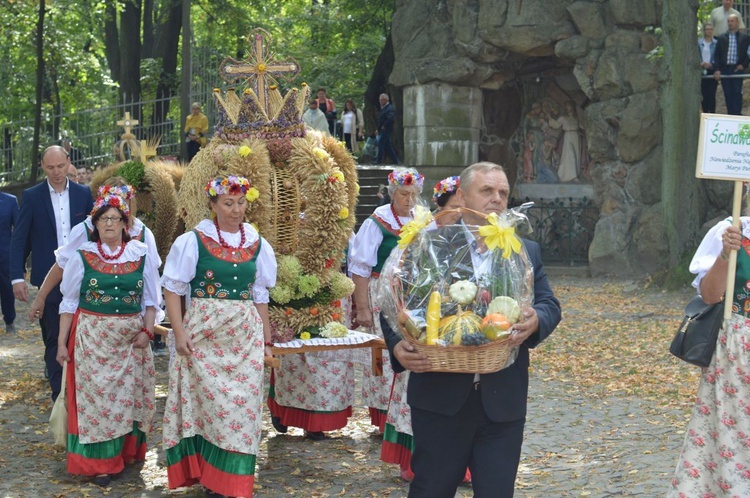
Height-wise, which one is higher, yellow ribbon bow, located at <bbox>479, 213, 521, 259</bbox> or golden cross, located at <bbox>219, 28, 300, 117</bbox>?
golden cross, located at <bbox>219, 28, 300, 117</bbox>

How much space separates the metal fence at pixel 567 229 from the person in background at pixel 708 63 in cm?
384

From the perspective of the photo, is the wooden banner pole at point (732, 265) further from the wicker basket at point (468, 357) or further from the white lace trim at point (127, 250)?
the white lace trim at point (127, 250)

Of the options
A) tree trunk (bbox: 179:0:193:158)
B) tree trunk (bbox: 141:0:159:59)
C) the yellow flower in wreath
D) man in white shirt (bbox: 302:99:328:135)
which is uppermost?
tree trunk (bbox: 141:0:159:59)

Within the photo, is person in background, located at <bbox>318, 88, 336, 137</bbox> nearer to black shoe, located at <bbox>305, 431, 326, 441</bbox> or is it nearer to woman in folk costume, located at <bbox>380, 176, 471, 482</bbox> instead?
black shoe, located at <bbox>305, 431, 326, 441</bbox>

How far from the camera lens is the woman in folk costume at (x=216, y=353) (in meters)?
6.53

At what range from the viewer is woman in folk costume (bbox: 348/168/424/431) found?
7.82 metres

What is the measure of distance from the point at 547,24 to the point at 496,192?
1751 centimetres

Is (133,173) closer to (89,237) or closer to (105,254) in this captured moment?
(89,237)

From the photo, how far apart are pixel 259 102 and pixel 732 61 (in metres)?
13.5

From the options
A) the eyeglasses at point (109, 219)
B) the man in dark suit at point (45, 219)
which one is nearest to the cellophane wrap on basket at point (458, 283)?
the eyeglasses at point (109, 219)

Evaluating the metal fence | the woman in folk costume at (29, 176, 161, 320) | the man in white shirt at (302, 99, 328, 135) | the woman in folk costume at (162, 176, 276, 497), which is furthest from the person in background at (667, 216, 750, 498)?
the man in white shirt at (302, 99, 328, 135)

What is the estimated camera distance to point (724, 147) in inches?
215

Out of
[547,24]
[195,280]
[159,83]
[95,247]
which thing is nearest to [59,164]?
[95,247]

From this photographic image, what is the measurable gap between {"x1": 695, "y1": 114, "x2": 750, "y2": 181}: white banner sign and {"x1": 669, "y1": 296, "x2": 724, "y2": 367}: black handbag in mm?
643
